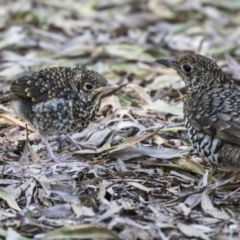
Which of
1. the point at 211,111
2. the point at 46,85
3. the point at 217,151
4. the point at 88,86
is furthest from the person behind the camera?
the point at 88,86

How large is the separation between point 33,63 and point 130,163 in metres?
3.40

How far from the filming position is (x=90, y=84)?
6781mm

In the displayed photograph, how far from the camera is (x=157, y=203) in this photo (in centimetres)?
559

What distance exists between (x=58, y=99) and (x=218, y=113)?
1.41m

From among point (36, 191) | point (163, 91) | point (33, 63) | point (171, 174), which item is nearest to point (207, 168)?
point (171, 174)

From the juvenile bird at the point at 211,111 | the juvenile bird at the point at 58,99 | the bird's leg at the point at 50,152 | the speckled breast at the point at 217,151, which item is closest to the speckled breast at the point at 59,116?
the juvenile bird at the point at 58,99

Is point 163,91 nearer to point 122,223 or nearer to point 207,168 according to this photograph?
point 207,168

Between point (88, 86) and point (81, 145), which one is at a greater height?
point (88, 86)

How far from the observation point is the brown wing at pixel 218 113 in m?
5.77

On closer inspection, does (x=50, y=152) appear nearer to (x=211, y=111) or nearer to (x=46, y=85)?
(x=46, y=85)

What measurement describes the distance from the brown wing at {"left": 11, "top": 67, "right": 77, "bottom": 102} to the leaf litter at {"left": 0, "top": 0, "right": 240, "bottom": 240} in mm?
404

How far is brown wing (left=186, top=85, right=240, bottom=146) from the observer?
5770mm

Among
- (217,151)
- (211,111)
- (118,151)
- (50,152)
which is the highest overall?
(211,111)

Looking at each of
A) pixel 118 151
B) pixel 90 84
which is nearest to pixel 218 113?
pixel 118 151
